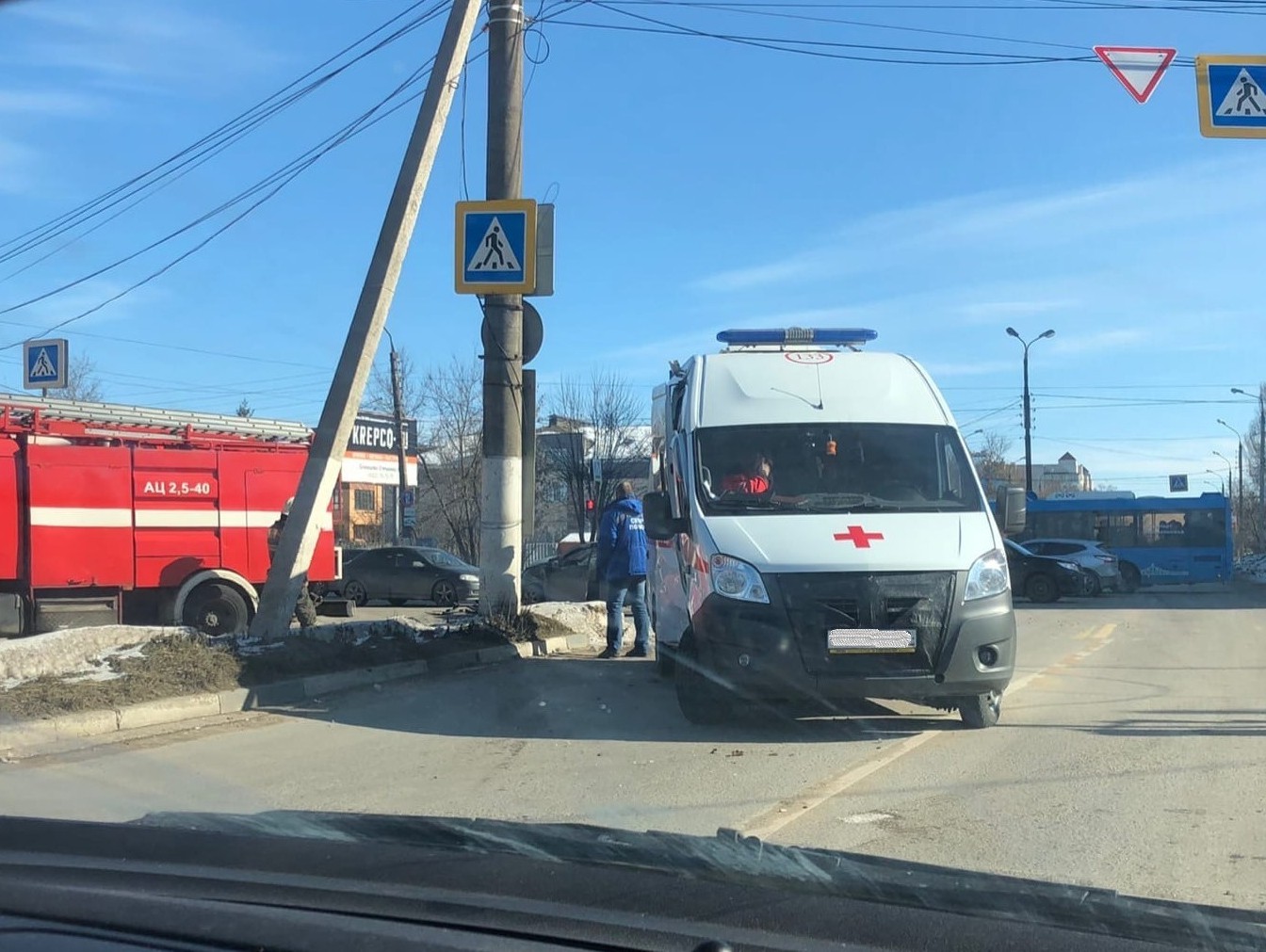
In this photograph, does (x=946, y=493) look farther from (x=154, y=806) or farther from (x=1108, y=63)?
(x=154, y=806)

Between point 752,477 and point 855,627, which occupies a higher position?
point 752,477

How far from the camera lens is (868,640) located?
23.7 ft

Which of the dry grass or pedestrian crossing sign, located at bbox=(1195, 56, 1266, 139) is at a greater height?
pedestrian crossing sign, located at bbox=(1195, 56, 1266, 139)

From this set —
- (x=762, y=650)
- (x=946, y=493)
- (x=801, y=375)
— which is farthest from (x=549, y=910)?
(x=801, y=375)

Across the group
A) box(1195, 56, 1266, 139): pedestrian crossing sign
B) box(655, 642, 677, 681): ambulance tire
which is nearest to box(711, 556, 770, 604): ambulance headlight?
box(655, 642, 677, 681): ambulance tire

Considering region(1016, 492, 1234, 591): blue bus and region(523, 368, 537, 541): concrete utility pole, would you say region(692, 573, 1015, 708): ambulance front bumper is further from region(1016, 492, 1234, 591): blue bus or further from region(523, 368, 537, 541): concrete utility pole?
region(1016, 492, 1234, 591): blue bus

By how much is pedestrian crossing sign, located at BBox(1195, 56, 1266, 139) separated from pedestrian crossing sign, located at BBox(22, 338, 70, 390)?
54.4 ft

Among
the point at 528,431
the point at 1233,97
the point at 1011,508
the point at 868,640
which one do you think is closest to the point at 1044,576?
the point at 1233,97

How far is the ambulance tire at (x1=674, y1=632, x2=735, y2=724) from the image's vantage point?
7.78 meters

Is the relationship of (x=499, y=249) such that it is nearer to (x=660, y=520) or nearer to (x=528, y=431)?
(x=528, y=431)

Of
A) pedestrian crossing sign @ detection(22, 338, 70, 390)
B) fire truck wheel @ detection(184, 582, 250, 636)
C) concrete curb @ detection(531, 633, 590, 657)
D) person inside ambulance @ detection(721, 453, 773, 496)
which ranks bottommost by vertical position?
concrete curb @ detection(531, 633, 590, 657)

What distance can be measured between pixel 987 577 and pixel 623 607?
5165 mm

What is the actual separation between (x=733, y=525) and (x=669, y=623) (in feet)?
6.02

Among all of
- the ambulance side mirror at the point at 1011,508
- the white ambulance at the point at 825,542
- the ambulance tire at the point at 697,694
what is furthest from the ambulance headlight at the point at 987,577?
the ambulance tire at the point at 697,694
